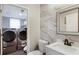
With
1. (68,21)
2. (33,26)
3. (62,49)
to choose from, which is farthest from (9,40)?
(68,21)

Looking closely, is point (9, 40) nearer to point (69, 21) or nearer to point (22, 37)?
point (22, 37)

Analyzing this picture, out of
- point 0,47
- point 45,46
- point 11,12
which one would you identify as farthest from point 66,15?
point 0,47

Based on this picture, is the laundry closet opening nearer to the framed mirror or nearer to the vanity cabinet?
the vanity cabinet

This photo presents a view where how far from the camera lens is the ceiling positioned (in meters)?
1.27

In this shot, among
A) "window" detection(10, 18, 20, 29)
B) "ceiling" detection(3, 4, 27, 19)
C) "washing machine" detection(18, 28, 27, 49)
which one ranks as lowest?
"washing machine" detection(18, 28, 27, 49)

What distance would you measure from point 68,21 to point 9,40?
93 centimetres

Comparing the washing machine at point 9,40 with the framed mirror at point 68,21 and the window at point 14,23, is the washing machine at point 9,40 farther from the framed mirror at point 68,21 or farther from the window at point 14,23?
the framed mirror at point 68,21

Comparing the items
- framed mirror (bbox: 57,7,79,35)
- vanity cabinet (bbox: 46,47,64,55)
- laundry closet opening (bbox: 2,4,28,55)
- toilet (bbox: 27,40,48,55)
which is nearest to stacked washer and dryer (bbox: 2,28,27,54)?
laundry closet opening (bbox: 2,4,28,55)

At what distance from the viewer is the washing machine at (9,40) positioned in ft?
4.28

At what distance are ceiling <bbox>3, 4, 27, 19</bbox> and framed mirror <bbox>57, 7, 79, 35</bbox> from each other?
0.54 metres

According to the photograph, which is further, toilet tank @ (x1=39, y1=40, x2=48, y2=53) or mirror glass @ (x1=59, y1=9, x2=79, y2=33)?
toilet tank @ (x1=39, y1=40, x2=48, y2=53)

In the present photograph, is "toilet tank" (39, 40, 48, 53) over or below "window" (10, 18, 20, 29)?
below

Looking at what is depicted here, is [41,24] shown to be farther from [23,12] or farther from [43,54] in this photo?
[43,54]

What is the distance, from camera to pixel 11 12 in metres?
1.29
